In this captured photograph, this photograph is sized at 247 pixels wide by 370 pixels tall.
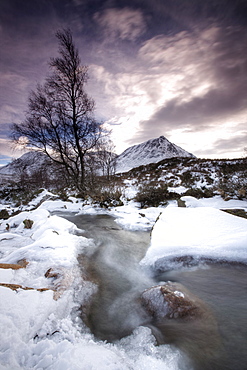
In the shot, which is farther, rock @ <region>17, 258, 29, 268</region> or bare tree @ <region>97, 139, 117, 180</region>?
bare tree @ <region>97, 139, 117, 180</region>

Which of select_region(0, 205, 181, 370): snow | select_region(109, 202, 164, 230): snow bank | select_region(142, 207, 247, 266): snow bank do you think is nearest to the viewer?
select_region(0, 205, 181, 370): snow

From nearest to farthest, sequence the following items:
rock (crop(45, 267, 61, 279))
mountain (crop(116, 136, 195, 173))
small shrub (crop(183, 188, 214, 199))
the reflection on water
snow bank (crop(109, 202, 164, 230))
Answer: the reflection on water
rock (crop(45, 267, 61, 279))
snow bank (crop(109, 202, 164, 230))
small shrub (crop(183, 188, 214, 199))
mountain (crop(116, 136, 195, 173))

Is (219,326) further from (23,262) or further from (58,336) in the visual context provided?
(23,262)

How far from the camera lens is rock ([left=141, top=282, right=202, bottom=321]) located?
5.67 feet

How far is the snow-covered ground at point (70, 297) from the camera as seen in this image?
3.94 ft

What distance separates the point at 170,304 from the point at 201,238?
4.95 ft

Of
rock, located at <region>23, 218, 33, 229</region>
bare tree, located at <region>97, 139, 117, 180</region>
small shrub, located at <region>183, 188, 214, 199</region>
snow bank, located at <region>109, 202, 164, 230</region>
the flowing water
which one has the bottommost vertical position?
the flowing water

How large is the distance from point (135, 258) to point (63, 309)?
74.0 inches

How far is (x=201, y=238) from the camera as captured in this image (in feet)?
9.55

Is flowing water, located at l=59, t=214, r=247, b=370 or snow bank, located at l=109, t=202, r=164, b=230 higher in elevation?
snow bank, located at l=109, t=202, r=164, b=230

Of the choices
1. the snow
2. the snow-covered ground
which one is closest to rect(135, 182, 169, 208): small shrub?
the snow-covered ground

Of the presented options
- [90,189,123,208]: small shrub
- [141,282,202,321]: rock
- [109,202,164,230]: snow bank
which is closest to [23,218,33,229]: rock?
[109,202,164,230]: snow bank

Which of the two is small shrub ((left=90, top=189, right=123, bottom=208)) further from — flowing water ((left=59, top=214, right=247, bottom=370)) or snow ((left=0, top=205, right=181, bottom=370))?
snow ((left=0, top=205, right=181, bottom=370))

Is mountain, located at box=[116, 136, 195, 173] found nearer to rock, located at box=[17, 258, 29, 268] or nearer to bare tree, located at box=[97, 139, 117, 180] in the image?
bare tree, located at box=[97, 139, 117, 180]
